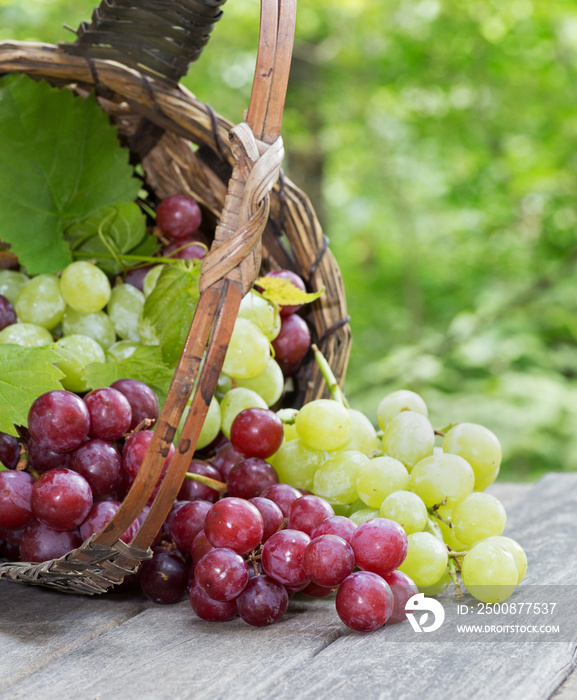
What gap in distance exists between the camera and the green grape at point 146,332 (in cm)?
74

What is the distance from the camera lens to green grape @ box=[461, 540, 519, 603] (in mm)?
538

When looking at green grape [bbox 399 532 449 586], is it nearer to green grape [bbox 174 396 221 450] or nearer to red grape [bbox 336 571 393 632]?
red grape [bbox 336 571 393 632]

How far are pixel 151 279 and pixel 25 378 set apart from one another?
0.73ft

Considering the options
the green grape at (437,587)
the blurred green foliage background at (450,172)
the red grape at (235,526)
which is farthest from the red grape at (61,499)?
the blurred green foliage background at (450,172)

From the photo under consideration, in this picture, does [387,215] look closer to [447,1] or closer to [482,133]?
[482,133]

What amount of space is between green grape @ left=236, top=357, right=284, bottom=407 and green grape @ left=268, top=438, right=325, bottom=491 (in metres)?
0.11

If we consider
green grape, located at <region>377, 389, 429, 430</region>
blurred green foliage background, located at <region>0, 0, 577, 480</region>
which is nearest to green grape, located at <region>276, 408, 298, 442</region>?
green grape, located at <region>377, 389, 429, 430</region>

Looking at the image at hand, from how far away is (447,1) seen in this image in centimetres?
251

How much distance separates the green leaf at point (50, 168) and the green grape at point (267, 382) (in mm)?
270

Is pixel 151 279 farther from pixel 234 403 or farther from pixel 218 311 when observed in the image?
pixel 218 311

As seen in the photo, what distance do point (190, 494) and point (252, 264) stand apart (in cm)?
27

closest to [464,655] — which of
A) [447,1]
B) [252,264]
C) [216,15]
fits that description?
[252,264]

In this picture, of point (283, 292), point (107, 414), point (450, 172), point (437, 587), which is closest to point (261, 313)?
point (283, 292)

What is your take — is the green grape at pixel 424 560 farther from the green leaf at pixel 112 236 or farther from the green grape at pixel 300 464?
the green leaf at pixel 112 236
